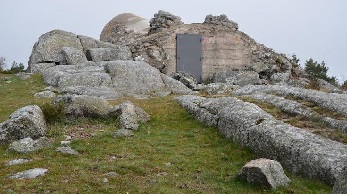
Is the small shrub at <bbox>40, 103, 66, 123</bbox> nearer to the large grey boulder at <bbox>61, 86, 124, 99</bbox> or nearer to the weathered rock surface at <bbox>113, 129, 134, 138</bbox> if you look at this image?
the weathered rock surface at <bbox>113, 129, 134, 138</bbox>

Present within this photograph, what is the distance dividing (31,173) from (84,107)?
29.7 ft

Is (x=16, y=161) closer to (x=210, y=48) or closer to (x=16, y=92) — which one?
(x=16, y=92)

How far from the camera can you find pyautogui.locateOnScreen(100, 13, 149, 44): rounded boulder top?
70250 millimetres

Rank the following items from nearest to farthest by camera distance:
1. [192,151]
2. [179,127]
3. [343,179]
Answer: [343,179] → [192,151] → [179,127]

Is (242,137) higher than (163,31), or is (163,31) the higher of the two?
(163,31)

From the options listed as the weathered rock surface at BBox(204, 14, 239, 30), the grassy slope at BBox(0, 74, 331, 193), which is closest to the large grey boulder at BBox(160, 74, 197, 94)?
the grassy slope at BBox(0, 74, 331, 193)

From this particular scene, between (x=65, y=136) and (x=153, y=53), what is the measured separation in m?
34.2

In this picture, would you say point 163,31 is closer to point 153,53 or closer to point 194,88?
point 153,53

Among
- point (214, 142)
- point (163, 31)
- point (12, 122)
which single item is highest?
point (163, 31)

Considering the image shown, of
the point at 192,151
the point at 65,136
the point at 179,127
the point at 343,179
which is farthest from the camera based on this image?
the point at 179,127

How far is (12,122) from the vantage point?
18.0 meters

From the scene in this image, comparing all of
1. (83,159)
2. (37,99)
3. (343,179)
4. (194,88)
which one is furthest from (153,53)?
(343,179)

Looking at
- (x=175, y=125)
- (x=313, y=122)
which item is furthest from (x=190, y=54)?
(x=313, y=122)

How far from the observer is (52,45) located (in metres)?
51.1
